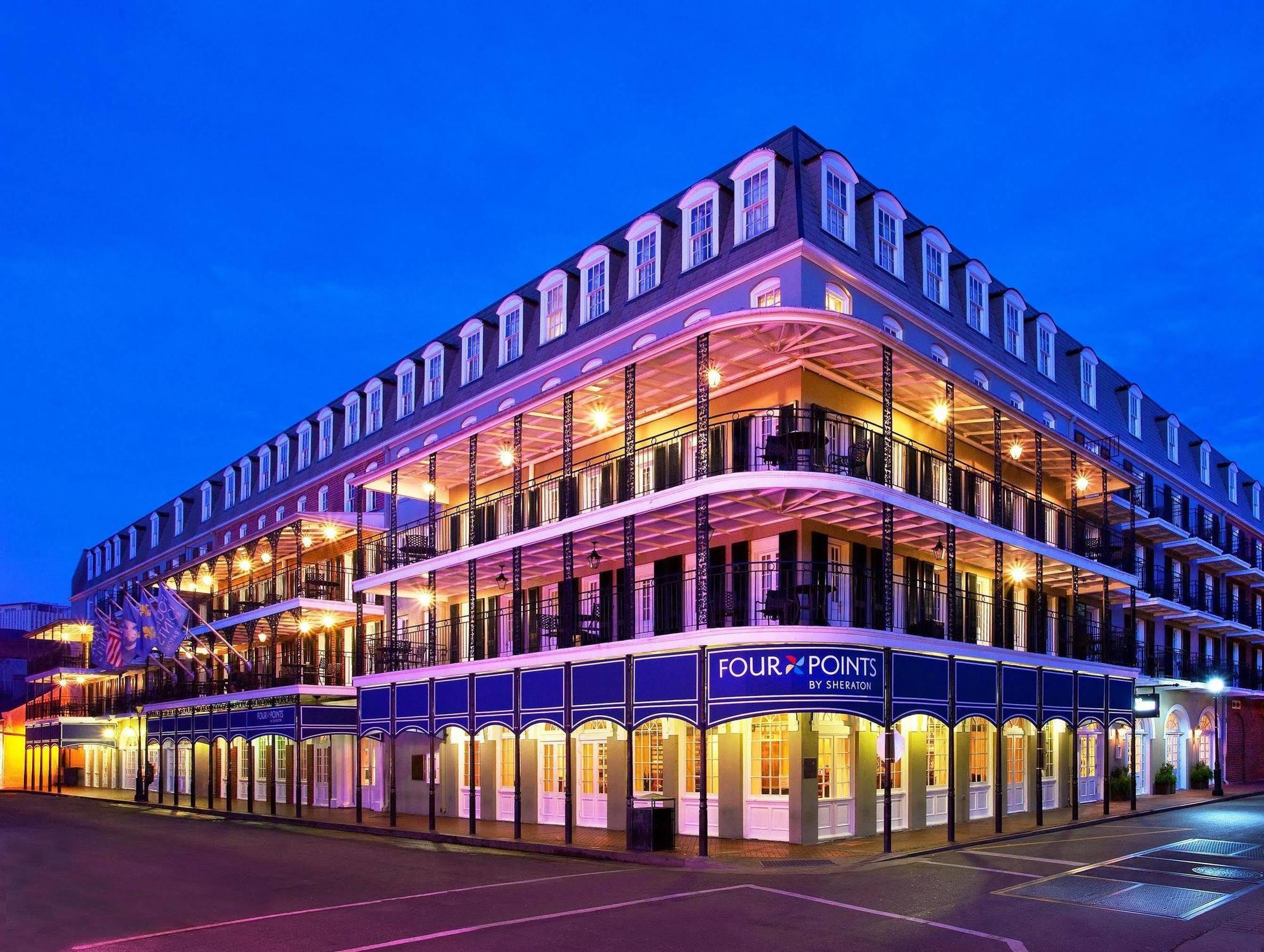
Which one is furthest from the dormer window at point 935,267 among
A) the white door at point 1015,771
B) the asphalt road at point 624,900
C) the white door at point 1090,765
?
the white door at point 1090,765

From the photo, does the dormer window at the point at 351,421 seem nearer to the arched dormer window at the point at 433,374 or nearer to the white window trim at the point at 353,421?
the white window trim at the point at 353,421

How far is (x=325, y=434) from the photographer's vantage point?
44094mm

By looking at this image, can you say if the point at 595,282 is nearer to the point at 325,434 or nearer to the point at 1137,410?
the point at 325,434

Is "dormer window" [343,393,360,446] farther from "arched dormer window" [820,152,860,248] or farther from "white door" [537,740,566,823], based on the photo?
"arched dormer window" [820,152,860,248]

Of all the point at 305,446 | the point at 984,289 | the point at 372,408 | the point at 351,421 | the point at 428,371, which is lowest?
the point at 305,446

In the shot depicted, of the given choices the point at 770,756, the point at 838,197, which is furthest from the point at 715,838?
the point at 838,197

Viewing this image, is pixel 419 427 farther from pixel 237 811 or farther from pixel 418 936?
pixel 418 936

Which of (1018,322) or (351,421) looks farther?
(351,421)

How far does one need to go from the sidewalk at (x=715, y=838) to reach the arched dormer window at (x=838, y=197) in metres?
12.7

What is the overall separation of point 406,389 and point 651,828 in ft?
74.0

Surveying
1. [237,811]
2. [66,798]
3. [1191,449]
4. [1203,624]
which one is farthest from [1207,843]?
[66,798]

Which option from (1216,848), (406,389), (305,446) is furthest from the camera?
(305,446)

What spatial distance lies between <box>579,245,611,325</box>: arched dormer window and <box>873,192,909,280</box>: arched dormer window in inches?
279

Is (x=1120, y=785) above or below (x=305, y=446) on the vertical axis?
below
